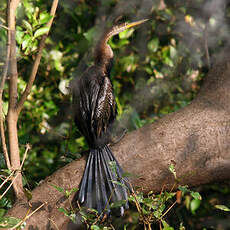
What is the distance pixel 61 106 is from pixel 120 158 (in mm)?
983

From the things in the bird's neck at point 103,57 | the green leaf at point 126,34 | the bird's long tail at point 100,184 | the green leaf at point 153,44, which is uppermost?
the green leaf at point 126,34

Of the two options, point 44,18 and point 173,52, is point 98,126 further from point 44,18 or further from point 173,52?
point 173,52

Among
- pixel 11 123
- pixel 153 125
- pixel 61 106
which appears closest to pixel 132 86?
pixel 61 106

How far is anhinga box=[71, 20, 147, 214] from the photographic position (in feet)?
4.83

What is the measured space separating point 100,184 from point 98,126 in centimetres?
26

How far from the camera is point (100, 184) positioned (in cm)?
153

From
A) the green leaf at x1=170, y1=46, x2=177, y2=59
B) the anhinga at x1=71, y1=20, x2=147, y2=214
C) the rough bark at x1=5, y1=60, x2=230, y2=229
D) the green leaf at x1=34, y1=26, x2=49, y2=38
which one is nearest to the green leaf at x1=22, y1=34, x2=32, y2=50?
the green leaf at x1=34, y1=26, x2=49, y2=38

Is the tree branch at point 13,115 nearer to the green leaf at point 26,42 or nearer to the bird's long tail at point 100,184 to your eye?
the green leaf at point 26,42

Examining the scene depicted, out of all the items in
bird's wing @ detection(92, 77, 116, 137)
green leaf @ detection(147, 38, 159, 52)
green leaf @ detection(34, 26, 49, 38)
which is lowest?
bird's wing @ detection(92, 77, 116, 137)

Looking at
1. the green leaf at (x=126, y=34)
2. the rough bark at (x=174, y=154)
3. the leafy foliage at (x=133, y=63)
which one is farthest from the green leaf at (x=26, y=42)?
the green leaf at (x=126, y=34)

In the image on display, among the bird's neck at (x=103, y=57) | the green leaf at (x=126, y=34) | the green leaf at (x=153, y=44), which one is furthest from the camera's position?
the green leaf at (x=153, y=44)

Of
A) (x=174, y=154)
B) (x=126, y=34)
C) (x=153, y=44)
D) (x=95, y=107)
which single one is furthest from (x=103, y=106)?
(x=153, y=44)

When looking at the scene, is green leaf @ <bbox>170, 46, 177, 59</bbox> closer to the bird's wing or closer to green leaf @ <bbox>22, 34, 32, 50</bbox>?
the bird's wing

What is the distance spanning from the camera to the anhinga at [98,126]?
147 cm
